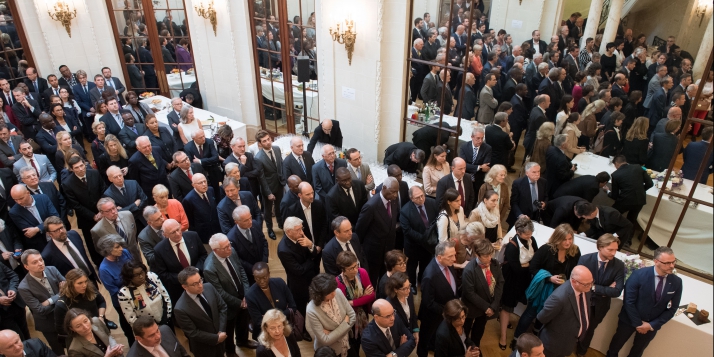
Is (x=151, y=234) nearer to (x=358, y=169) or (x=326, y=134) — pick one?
(x=358, y=169)

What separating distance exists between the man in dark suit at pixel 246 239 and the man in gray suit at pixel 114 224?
3.56ft

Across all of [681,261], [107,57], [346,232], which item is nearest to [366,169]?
[346,232]

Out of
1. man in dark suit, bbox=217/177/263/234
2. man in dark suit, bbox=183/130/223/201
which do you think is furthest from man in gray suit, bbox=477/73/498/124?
man in dark suit, bbox=217/177/263/234

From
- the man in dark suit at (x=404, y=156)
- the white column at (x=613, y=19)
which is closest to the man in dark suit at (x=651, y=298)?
the man in dark suit at (x=404, y=156)

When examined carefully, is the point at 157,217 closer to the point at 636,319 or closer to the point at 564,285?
the point at 564,285

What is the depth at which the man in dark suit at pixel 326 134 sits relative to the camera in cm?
736

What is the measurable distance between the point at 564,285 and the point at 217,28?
25.0ft

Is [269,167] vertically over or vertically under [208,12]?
under

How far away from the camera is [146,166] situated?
21.6ft

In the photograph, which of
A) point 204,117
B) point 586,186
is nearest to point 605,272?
point 586,186

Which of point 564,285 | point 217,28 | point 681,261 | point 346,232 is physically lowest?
point 681,261

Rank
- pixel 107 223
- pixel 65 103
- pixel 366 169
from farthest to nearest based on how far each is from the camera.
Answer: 1. pixel 65 103
2. pixel 366 169
3. pixel 107 223

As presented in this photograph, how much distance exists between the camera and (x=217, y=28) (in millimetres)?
9258

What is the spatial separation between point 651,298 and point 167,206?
16.1ft
